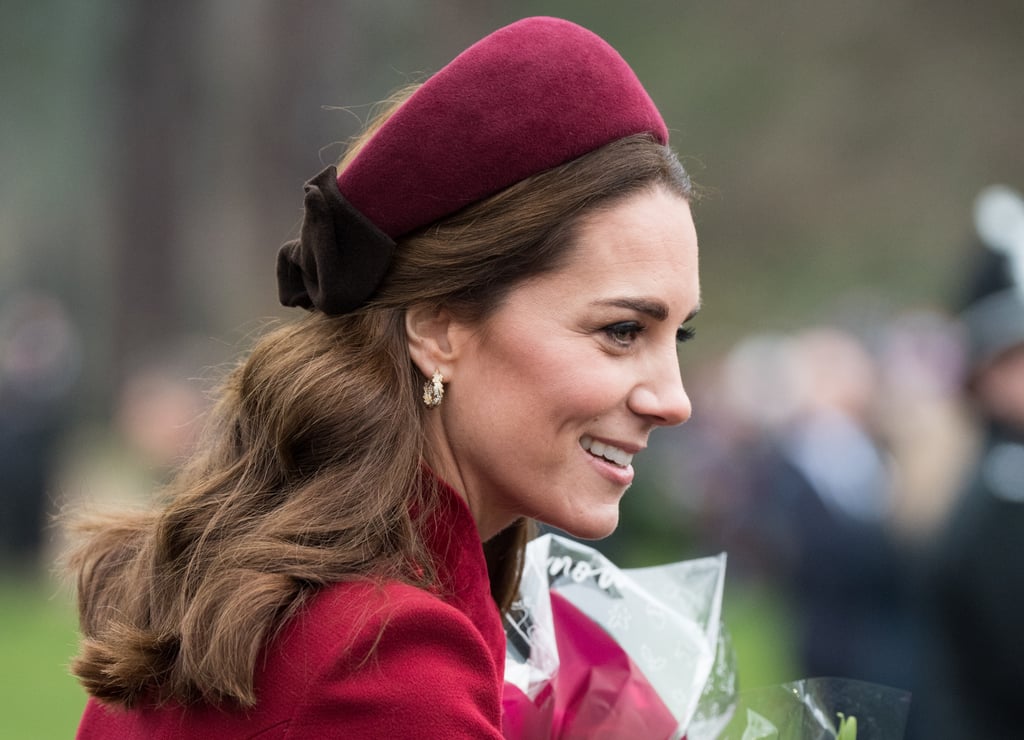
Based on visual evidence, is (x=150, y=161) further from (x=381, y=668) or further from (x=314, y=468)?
(x=381, y=668)

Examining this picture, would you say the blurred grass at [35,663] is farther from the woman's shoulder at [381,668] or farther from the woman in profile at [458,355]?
the woman's shoulder at [381,668]

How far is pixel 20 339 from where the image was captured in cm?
1623

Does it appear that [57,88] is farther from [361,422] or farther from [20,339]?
[361,422]

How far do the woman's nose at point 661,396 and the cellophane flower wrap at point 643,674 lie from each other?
1.64ft

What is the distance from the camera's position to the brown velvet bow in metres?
2.55

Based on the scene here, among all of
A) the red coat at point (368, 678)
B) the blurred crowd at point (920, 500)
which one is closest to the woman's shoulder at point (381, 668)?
the red coat at point (368, 678)

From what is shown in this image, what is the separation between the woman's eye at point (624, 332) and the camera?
2502 mm

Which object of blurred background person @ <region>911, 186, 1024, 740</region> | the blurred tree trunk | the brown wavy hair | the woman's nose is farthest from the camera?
the blurred tree trunk

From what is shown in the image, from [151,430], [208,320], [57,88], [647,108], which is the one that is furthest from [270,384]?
[57,88]

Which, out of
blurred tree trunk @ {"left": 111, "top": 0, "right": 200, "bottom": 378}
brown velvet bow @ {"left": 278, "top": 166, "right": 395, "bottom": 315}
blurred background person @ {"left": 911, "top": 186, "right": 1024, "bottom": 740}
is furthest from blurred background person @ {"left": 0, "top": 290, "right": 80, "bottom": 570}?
brown velvet bow @ {"left": 278, "top": 166, "right": 395, "bottom": 315}

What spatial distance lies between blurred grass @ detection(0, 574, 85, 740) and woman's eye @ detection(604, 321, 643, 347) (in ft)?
16.9

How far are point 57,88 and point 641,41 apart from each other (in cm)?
1054

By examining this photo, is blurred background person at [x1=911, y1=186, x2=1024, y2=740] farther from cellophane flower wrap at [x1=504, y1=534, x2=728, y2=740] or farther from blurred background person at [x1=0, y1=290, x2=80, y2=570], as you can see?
blurred background person at [x1=0, y1=290, x2=80, y2=570]

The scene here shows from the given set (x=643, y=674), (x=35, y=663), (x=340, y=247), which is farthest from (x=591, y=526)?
(x=35, y=663)
